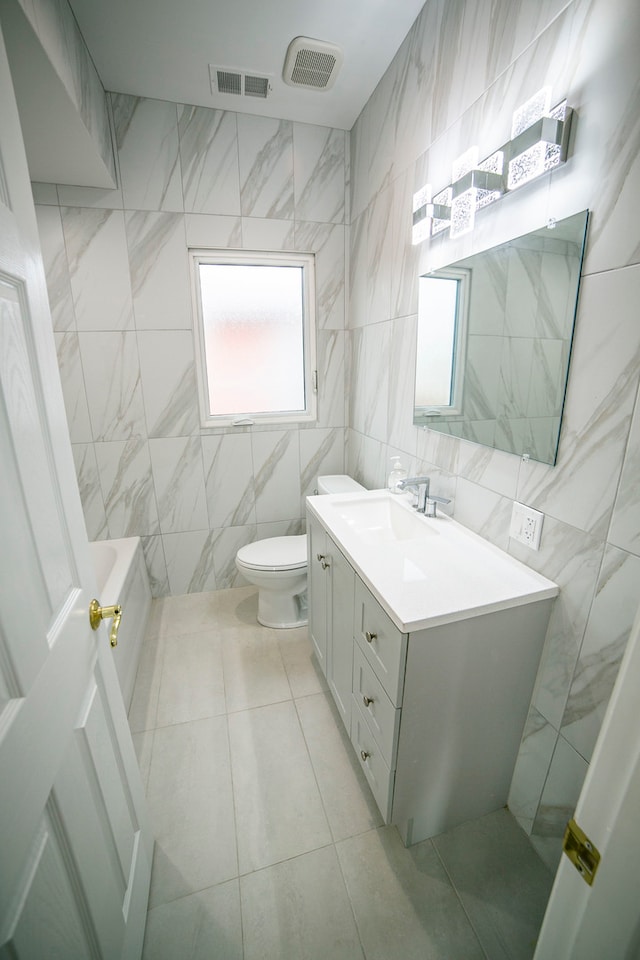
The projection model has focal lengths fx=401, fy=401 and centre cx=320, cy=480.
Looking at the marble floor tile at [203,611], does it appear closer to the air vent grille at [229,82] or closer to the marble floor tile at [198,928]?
the marble floor tile at [198,928]

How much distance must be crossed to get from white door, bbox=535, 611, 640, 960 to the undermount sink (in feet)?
3.31

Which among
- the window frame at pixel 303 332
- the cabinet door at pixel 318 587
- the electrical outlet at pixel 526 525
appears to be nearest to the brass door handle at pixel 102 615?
the cabinet door at pixel 318 587

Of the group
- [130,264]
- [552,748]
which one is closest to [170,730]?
[552,748]

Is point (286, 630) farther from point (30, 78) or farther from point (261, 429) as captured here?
point (30, 78)

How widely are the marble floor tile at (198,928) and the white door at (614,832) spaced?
3.27 ft

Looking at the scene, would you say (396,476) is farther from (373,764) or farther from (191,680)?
(191,680)

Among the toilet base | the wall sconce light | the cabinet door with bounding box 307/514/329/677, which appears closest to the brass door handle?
the cabinet door with bounding box 307/514/329/677

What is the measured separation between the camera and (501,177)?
3.80 feet

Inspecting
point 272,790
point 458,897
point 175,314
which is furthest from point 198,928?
point 175,314

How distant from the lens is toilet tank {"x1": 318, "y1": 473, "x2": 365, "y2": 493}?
2408mm

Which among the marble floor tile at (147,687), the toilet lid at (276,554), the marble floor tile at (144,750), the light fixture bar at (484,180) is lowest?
the marble floor tile at (147,687)

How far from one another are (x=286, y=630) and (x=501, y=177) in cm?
221

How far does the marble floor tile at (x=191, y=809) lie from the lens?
121 centimetres

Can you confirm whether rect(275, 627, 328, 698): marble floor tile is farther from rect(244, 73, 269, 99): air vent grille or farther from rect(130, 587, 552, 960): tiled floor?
rect(244, 73, 269, 99): air vent grille
